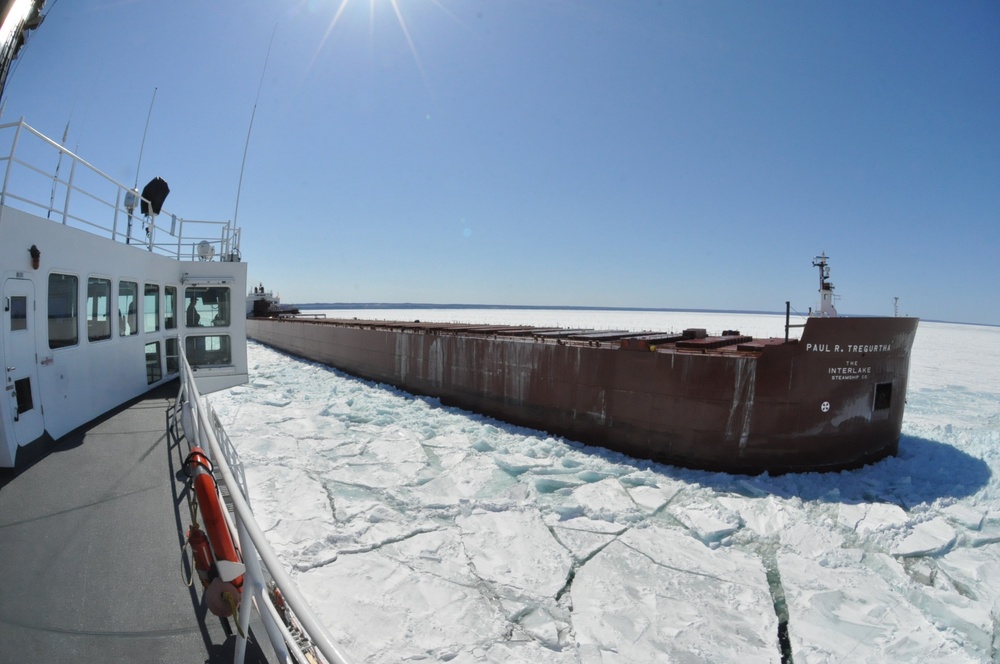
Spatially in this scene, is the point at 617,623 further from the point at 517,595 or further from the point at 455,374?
the point at 455,374

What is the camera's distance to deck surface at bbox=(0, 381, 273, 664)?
2.17 meters

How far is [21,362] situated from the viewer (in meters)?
4.37

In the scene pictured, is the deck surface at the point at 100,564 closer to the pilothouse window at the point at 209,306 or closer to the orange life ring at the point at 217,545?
the orange life ring at the point at 217,545

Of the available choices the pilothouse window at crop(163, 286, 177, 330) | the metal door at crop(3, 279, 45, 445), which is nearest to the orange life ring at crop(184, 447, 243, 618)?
the metal door at crop(3, 279, 45, 445)

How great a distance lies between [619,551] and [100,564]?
4550 millimetres

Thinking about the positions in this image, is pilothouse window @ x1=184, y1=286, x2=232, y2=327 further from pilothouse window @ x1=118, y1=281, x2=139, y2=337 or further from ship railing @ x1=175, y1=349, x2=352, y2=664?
ship railing @ x1=175, y1=349, x2=352, y2=664

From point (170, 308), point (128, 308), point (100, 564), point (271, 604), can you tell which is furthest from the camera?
point (170, 308)

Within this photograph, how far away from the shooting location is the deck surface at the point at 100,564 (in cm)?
217

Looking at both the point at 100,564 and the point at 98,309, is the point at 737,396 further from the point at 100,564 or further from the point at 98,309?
the point at 98,309

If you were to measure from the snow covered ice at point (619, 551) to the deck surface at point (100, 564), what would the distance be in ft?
4.82

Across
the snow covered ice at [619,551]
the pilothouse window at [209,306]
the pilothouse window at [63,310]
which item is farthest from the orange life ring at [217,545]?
the pilothouse window at [209,306]

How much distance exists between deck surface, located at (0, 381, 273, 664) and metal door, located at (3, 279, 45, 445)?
0.26 meters

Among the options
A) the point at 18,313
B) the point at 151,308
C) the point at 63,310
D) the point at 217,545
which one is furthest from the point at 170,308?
the point at 217,545

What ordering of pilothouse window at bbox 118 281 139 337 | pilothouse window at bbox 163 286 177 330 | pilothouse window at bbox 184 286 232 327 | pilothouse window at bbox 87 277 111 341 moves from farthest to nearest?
pilothouse window at bbox 184 286 232 327, pilothouse window at bbox 163 286 177 330, pilothouse window at bbox 118 281 139 337, pilothouse window at bbox 87 277 111 341
